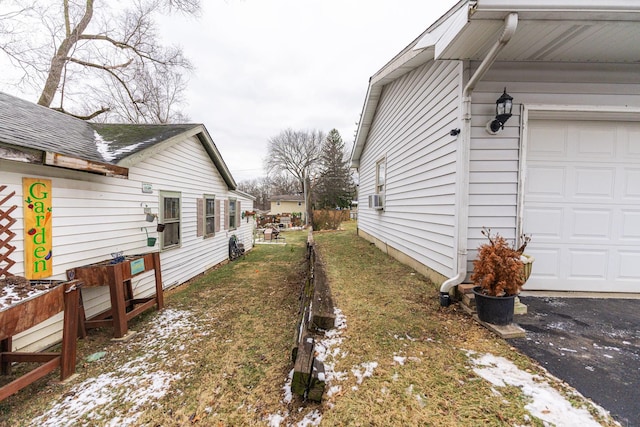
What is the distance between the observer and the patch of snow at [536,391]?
1579 millimetres

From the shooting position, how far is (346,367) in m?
2.20

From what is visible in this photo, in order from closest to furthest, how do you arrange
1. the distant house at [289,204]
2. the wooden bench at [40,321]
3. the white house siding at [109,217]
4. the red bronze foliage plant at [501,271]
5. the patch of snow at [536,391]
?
the patch of snow at [536,391]
the wooden bench at [40,321]
the red bronze foliage plant at [501,271]
the white house siding at [109,217]
the distant house at [289,204]

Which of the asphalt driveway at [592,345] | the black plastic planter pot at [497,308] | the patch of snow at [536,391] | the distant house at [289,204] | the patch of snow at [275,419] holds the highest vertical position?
the distant house at [289,204]

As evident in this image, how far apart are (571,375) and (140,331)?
491 cm

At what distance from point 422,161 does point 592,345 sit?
3.31 metres

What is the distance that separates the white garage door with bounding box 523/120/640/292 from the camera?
3469 mm

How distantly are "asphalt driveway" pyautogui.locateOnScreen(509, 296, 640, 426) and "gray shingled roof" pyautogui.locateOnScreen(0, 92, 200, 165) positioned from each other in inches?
213

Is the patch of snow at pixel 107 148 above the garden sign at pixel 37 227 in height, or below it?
above

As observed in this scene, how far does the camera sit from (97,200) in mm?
3908

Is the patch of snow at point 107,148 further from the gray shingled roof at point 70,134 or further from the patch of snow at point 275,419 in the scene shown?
the patch of snow at point 275,419

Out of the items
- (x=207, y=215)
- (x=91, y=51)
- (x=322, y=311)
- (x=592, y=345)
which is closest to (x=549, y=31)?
(x=592, y=345)

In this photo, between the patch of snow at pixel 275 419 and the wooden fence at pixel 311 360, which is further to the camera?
the wooden fence at pixel 311 360

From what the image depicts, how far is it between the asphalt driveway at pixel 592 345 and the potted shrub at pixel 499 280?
29cm

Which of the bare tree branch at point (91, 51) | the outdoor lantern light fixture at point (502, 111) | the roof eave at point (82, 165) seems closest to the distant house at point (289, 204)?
the bare tree branch at point (91, 51)
